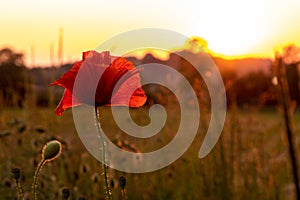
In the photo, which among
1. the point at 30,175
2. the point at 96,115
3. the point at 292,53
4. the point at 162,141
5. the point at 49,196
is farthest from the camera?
the point at 162,141

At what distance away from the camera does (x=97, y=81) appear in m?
1.26

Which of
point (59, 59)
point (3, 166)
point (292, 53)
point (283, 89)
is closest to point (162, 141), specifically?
point (59, 59)

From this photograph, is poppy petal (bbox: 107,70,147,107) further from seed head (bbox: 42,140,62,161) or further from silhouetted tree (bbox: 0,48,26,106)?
silhouetted tree (bbox: 0,48,26,106)

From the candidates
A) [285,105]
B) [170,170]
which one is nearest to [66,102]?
[285,105]

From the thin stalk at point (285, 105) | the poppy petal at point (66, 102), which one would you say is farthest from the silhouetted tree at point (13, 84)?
the thin stalk at point (285, 105)

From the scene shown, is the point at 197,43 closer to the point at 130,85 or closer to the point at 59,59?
the point at 59,59

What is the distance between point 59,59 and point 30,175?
3.08 feet

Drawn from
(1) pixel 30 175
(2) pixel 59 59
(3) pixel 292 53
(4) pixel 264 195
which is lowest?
(4) pixel 264 195

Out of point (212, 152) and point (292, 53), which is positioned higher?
point (292, 53)

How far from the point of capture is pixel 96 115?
46.9 inches

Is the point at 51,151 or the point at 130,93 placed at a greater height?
the point at 130,93

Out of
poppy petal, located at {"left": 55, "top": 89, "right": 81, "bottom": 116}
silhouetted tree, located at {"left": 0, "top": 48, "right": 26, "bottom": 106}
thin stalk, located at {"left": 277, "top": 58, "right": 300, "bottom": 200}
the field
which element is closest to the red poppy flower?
poppy petal, located at {"left": 55, "top": 89, "right": 81, "bottom": 116}

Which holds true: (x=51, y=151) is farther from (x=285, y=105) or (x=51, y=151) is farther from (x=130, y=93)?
(x=285, y=105)

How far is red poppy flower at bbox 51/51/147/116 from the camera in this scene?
124 centimetres
